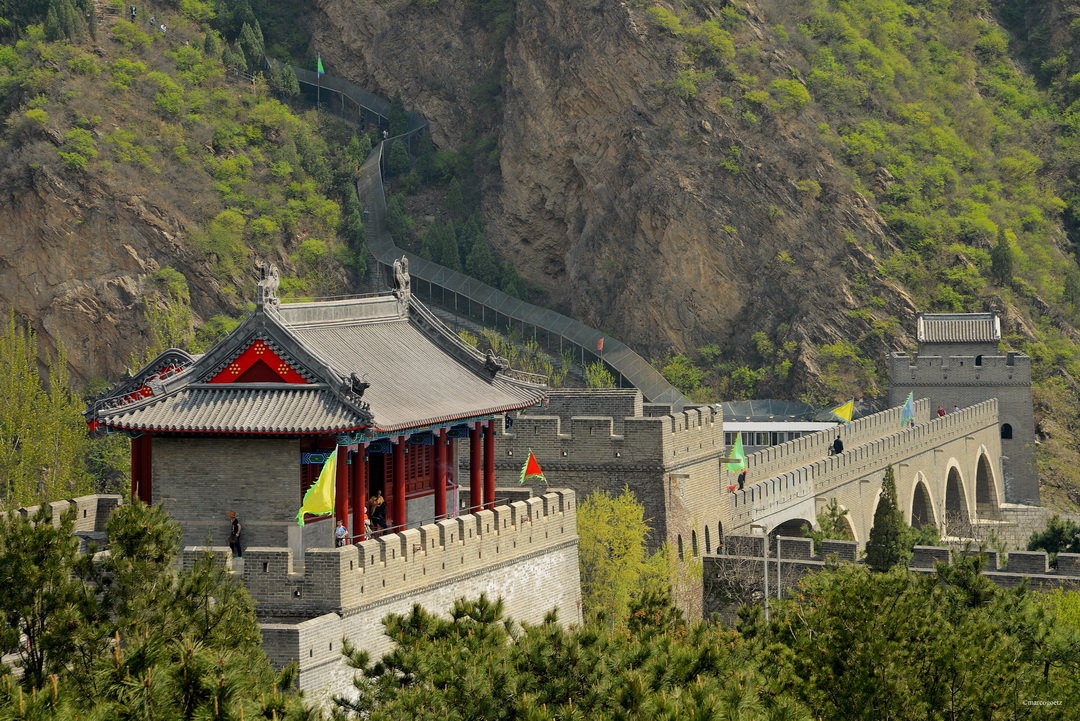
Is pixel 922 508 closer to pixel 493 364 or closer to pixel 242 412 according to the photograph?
pixel 493 364

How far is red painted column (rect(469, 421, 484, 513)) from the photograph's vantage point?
35.8 meters

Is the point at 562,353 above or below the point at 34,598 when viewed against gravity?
above

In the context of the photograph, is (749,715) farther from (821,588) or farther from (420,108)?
(420,108)

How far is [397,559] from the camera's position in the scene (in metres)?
29.6

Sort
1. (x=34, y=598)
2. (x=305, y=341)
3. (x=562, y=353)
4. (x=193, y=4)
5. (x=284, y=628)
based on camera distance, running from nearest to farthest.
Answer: (x=34, y=598)
(x=284, y=628)
(x=305, y=341)
(x=562, y=353)
(x=193, y=4)

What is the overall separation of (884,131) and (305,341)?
7017 centimetres

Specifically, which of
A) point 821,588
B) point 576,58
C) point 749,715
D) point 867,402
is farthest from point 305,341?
point 576,58

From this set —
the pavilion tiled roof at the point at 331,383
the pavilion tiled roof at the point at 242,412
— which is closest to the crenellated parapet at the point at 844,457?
the pavilion tiled roof at the point at 331,383

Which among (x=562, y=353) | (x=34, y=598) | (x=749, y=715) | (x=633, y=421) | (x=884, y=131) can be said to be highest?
(x=884, y=131)

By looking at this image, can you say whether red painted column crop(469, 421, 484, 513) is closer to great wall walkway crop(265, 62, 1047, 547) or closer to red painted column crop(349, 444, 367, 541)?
red painted column crop(349, 444, 367, 541)

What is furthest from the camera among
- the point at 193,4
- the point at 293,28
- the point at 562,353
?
the point at 293,28

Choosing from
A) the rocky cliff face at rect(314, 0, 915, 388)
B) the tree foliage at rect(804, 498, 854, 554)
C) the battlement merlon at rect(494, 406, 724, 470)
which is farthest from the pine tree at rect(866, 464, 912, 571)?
the rocky cliff face at rect(314, 0, 915, 388)

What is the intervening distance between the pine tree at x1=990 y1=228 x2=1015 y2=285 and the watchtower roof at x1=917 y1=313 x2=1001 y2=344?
1158 cm

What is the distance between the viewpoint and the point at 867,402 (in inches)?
3255
